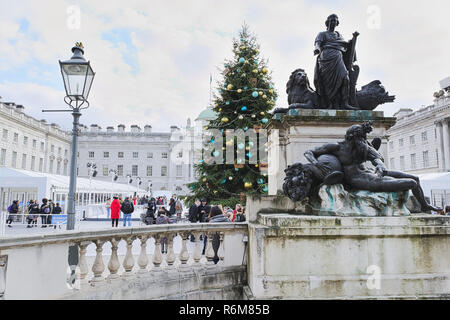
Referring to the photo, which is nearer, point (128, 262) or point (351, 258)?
point (351, 258)

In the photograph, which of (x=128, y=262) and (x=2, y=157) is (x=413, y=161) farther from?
(x=2, y=157)

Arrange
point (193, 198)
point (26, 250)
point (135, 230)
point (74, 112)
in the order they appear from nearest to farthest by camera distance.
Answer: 1. point (26, 250)
2. point (135, 230)
3. point (74, 112)
4. point (193, 198)

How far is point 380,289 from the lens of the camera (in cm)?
345

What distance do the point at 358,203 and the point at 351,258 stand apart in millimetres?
742

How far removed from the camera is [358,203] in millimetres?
3830

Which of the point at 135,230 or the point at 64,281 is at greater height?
the point at 135,230

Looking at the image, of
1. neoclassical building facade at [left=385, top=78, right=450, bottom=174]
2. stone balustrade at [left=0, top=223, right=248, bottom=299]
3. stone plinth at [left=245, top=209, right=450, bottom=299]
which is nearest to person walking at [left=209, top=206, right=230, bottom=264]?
stone balustrade at [left=0, top=223, right=248, bottom=299]

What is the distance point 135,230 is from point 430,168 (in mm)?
51228

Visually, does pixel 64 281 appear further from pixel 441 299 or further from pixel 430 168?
pixel 430 168

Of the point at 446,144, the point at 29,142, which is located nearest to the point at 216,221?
the point at 446,144

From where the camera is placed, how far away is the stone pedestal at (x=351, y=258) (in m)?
3.44

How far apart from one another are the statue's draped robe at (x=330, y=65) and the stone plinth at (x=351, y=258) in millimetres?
2800

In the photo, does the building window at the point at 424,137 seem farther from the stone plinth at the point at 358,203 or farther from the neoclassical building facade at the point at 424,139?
the stone plinth at the point at 358,203
